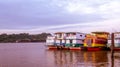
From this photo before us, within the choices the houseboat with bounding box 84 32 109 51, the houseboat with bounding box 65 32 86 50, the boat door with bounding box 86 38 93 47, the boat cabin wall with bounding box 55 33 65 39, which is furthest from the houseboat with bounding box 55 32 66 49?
the boat door with bounding box 86 38 93 47

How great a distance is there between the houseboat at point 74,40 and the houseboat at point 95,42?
10.2 feet

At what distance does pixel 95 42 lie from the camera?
66.2 metres

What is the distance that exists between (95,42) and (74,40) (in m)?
7.49

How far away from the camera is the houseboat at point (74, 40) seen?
71062mm

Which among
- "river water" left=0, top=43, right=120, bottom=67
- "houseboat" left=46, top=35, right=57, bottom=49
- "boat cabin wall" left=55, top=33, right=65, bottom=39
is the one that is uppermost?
"boat cabin wall" left=55, top=33, right=65, bottom=39

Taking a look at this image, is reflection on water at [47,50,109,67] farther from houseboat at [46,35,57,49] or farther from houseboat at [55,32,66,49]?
houseboat at [46,35,57,49]

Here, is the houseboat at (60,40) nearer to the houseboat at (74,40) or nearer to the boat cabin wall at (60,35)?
the boat cabin wall at (60,35)

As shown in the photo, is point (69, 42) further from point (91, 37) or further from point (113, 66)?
point (113, 66)

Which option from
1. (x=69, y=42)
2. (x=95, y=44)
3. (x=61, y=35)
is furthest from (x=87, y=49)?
(x=61, y=35)

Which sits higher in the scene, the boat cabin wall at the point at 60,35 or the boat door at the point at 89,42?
the boat cabin wall at the point at 60,35

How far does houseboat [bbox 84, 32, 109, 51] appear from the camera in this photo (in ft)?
218

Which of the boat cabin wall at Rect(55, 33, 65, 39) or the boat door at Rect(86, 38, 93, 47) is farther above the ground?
the boat cabin wall at Rect(55, 33, 65, 39)

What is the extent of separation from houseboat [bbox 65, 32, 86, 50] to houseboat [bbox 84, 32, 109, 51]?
3.10 metres

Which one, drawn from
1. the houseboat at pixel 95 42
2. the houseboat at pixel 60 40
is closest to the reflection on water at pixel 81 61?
the houseboat at pixel 95 42
